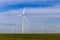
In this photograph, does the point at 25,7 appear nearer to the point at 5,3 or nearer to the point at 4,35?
the point at 5,3

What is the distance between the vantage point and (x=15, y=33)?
3.97 m

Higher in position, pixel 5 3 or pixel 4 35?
pixel 5 3

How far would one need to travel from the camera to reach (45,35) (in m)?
3.95

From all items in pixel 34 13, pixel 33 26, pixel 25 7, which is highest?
pixel 25 7

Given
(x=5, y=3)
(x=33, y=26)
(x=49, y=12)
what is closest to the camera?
(x=33, y=26)

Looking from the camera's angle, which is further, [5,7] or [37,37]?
[5,7]

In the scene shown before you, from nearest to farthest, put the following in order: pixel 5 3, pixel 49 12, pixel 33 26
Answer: pixel 33 26
pixel 49 12
pixel 5 3

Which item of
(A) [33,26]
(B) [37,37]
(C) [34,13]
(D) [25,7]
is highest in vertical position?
(D) [25,7]

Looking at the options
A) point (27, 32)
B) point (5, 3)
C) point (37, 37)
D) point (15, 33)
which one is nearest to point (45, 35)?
point (37, 37)

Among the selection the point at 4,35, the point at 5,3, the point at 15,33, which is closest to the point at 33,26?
the point at 15,33

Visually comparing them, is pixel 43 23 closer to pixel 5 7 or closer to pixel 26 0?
pixel 26 0

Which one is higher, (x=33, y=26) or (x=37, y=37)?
(x=33, y=26)

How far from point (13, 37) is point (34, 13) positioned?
81cm

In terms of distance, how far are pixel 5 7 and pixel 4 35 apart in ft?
3.15
